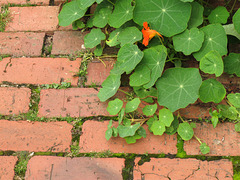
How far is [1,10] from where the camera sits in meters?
2.30

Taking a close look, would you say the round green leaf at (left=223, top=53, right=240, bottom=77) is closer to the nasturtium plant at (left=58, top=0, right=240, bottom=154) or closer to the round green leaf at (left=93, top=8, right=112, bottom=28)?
the nasturtium plant at (left=58, top=0, right=240, bottom=154)

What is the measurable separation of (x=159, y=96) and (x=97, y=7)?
0.84 meters

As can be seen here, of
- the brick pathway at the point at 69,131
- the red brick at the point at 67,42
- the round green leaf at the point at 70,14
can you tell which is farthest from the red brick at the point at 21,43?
the round green leaf at the point at 70,14

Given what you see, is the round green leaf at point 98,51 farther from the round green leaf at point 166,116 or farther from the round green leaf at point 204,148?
the round green leaf at point 204,148

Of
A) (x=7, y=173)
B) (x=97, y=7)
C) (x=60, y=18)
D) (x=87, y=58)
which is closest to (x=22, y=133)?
(x=7, y=173)

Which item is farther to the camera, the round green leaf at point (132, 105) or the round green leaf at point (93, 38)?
the round green leaf at point (93, 38)

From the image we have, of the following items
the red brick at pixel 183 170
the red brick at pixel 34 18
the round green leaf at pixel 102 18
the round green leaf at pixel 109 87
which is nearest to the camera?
the red brick at pixel 183 170

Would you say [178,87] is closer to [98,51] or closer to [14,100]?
[98,51]

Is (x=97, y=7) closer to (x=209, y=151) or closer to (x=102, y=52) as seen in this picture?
(x=102, y=52)

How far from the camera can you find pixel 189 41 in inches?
66.2

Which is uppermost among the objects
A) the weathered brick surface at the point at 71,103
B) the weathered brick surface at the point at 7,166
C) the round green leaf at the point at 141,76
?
the round green leaf at the point at 141,76

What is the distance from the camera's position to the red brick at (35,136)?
5.57 feet

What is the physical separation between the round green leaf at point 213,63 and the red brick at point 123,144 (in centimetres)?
44

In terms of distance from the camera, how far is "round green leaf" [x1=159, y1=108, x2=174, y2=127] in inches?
63.0
